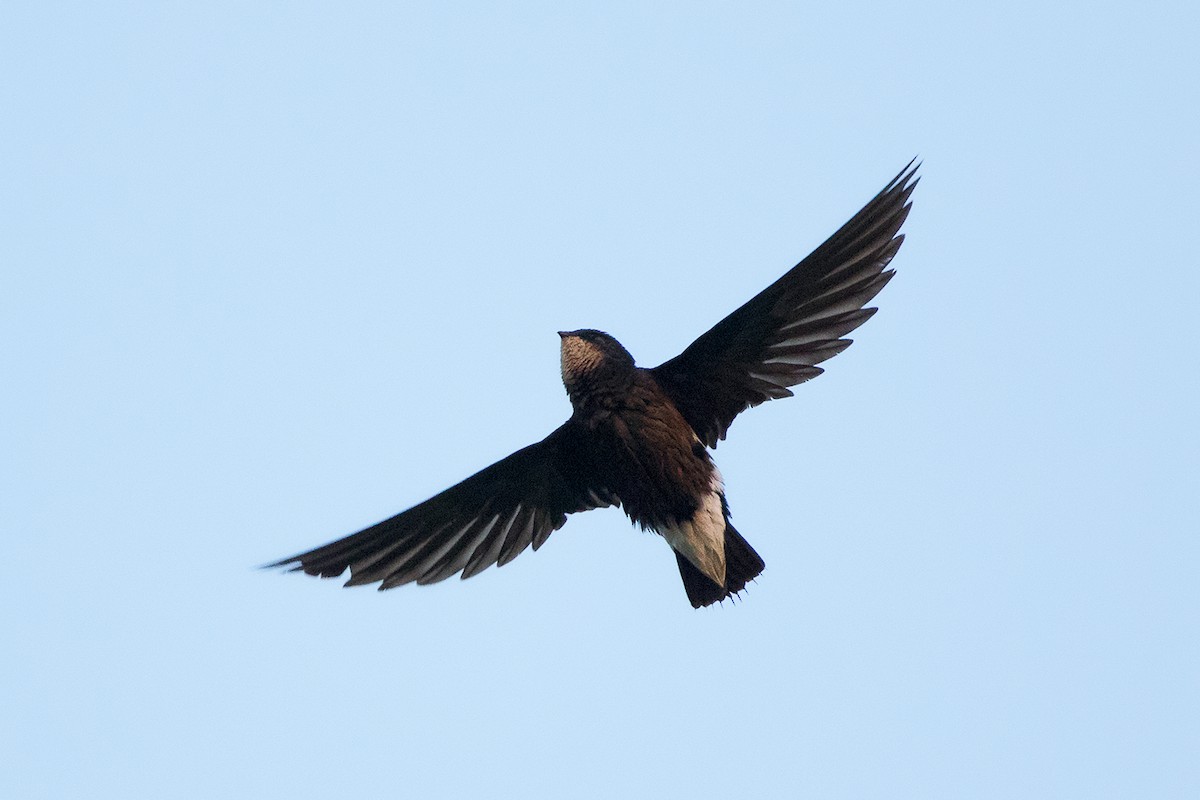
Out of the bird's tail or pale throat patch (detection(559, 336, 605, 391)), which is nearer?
pale throat patch (detection(559, 336, 605, 391))

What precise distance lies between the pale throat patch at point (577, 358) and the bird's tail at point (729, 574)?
1.01m

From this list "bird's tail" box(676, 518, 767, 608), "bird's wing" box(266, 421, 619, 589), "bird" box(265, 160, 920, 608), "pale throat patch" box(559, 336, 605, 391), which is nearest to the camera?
"bird" box(265, 160, 920, 608)

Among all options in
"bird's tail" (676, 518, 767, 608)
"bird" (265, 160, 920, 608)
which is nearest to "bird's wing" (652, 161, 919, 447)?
"bird" (265, 160, 920, 608)

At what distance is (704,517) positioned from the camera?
8.37 meters

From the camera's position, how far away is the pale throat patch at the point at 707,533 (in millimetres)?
8367

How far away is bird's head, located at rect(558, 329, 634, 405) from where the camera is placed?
842 centimetres

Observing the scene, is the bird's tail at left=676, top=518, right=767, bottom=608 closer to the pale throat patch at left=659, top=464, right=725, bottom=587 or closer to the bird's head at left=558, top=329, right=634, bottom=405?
the pale throat patch at left=659, top=464, right=725, bottom=587

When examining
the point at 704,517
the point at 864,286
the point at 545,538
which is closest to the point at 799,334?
the point at 864,286

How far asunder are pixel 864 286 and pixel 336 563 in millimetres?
3082

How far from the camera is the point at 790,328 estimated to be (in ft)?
28.6

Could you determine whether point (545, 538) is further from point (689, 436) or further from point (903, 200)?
point (903, 200)

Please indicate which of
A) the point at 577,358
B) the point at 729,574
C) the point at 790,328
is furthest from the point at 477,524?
the point at 790,328

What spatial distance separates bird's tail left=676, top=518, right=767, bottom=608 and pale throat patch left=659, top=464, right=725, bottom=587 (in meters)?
0.12

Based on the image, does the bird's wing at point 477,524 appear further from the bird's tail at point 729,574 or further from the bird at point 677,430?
the bird's tail at point 729,574
